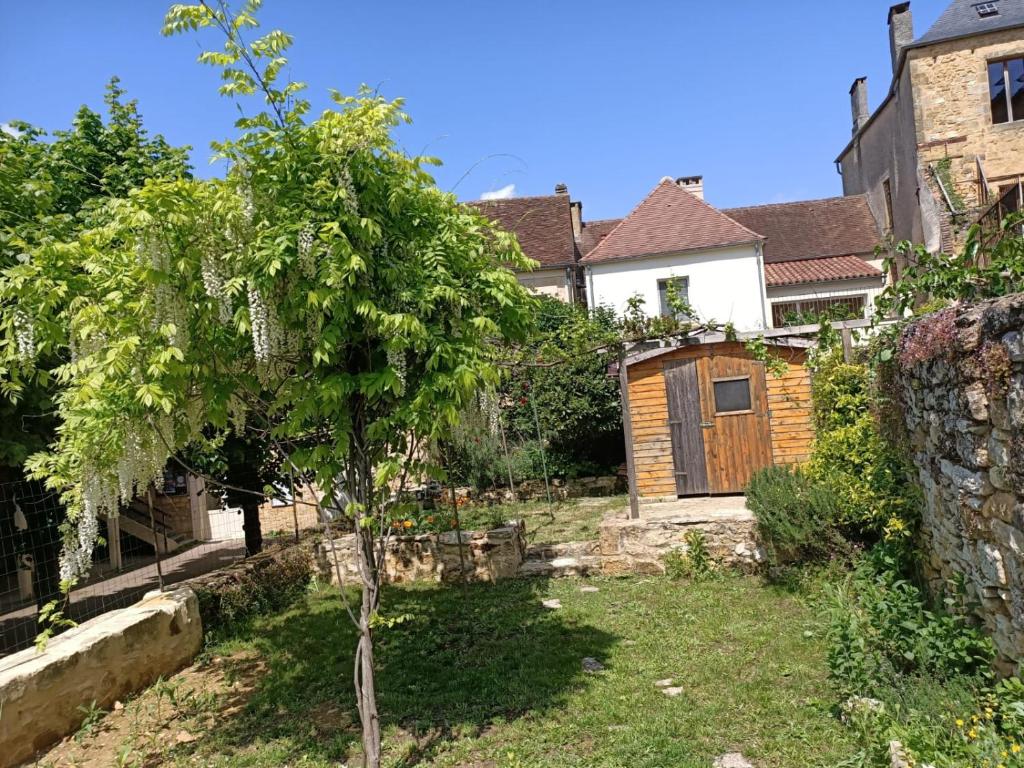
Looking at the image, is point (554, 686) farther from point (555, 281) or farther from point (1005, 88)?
point (1005, 88)

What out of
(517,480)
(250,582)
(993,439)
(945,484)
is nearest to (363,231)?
(993,439)

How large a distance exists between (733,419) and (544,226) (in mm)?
12268

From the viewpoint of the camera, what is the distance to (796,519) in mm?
6719

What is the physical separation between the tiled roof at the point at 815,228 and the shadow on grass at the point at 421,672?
1730 centimetres

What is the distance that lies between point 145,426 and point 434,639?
11.5 ft

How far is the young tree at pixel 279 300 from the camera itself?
3.66 m

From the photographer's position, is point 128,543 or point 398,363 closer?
point 398,363

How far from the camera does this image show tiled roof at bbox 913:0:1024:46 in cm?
1488

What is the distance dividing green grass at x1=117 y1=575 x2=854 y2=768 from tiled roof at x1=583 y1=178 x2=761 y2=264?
12.6 m

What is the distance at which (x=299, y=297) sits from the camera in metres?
3.67

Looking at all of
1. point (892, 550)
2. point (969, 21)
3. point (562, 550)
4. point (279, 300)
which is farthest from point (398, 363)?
point (969, 21)

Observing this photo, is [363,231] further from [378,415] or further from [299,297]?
[378,415]

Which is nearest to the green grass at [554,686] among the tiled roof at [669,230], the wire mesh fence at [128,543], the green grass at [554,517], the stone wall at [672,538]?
the stone wall at [672,538]

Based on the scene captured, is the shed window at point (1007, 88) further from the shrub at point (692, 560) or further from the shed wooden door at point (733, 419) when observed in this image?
the shrub at point (692, 560)
